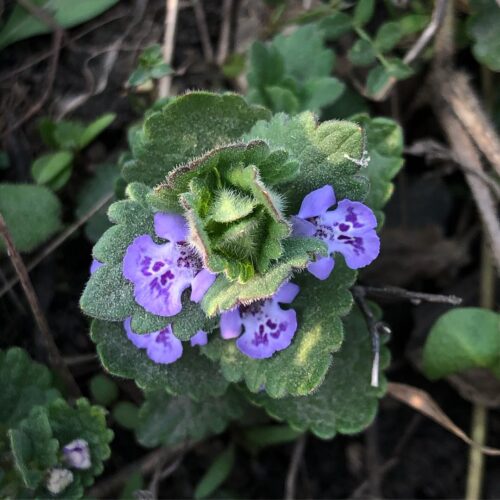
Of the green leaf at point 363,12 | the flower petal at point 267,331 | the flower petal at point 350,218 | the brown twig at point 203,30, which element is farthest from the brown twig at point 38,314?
the green leaf at point 363,12

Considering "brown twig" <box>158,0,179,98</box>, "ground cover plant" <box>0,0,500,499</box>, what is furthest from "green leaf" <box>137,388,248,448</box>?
"brown twig" <box>158,0,179,98</box>

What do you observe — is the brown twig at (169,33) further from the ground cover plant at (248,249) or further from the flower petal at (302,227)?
the flower petal at (302,227)

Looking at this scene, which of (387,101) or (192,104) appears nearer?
(192,104)

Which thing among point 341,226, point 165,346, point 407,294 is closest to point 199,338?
point 165,346

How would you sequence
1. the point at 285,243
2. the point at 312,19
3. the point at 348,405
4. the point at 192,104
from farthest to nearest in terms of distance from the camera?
the point at 312,19
the point at 348,405
the point at 192,104
the point at 285,243

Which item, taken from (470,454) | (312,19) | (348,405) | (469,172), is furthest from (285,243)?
(470,454)

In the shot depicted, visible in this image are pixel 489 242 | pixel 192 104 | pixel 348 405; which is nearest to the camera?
pixel 192 104

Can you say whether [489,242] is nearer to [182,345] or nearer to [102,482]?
[182,345]
